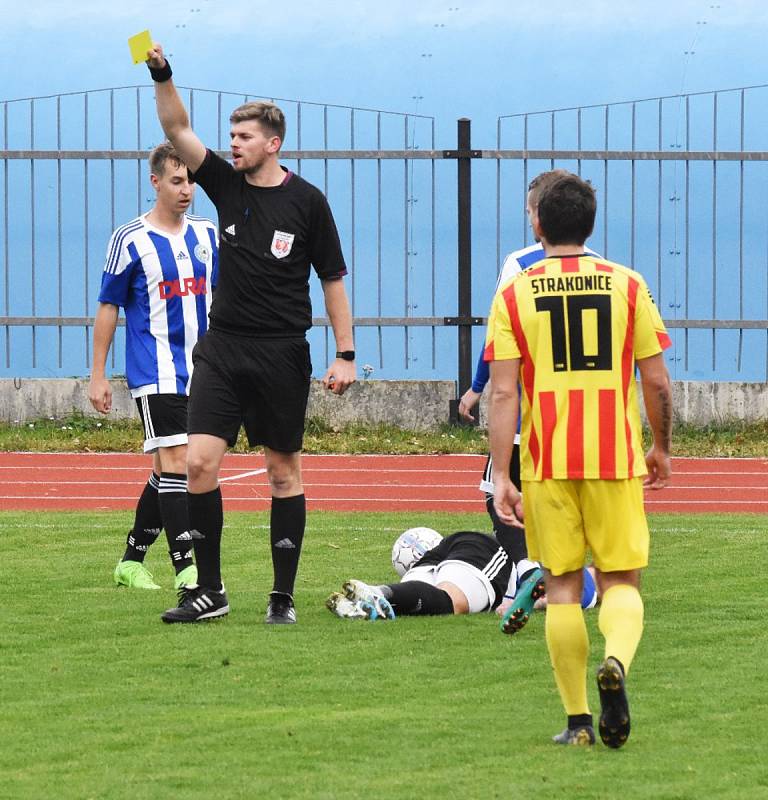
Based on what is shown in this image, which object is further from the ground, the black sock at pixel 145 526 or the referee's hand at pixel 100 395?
the referee's hand at pixel 100 395

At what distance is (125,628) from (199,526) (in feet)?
1.67

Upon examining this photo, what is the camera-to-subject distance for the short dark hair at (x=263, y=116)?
646 centimetres

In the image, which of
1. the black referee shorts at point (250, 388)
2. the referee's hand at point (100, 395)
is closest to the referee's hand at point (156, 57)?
the black referee shorts at point (250, 388)

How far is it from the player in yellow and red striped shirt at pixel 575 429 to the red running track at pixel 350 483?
720cm

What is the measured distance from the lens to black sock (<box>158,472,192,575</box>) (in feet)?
24.1

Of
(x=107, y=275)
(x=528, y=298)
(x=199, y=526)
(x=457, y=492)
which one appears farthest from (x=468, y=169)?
(x=528, y=298)

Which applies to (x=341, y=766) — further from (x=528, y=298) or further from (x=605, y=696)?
(x=528, y=298)

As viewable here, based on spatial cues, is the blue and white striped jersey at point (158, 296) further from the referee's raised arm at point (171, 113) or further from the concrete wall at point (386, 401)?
the concrete wall at point (386, 401)

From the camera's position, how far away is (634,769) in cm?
407

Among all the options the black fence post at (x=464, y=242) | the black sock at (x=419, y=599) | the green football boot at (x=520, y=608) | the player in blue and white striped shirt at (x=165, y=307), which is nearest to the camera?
the green football boot at (x=520, y=608)

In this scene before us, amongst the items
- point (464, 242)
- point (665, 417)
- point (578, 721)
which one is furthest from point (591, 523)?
point (464, 242)

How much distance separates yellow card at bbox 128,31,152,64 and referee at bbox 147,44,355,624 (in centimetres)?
40

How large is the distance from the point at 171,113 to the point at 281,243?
2.18 feet

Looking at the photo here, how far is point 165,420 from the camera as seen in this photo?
24.4ft
